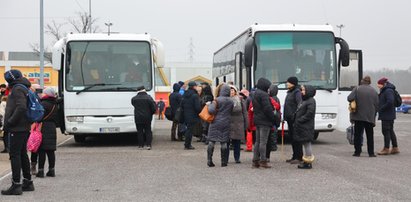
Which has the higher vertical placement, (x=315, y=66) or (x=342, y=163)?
(x=315, y=66)

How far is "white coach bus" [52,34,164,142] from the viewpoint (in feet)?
57.3

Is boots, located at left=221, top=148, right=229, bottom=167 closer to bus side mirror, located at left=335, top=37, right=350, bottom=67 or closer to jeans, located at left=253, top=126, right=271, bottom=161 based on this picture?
jeans, located at left=253, top=126, right=271, bottom=161

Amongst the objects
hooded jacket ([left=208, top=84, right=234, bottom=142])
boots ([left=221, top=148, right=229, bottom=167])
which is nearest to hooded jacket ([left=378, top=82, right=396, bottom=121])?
hooded jacket ([left=208, top=84, right=234, bottom=142])

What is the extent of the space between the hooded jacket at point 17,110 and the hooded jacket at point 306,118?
5551mm

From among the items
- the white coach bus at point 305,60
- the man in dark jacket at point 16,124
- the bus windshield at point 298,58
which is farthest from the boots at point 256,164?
the bus windshield at point 298,58

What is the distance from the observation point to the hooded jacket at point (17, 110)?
933 cm

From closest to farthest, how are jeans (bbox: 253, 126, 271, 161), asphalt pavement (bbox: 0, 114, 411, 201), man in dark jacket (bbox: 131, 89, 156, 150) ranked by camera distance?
1. asphalt pavement (bbox: 0, 114, 411, 201)
2. jeans (bbox: 253, 126, 271, 161)
3. man in dark jacket (bbox: 131, 89, 156, 150)

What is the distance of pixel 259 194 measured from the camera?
938cm

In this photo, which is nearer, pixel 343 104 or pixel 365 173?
pixel 365 173

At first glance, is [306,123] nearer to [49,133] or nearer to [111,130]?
[49,133]

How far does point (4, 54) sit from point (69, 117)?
6341 cm

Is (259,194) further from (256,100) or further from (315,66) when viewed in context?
(315,66)

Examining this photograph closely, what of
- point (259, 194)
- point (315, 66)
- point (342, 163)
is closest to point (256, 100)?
point (342, 163)

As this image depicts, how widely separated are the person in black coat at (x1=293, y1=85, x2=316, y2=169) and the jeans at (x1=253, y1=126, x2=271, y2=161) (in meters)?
0.62
